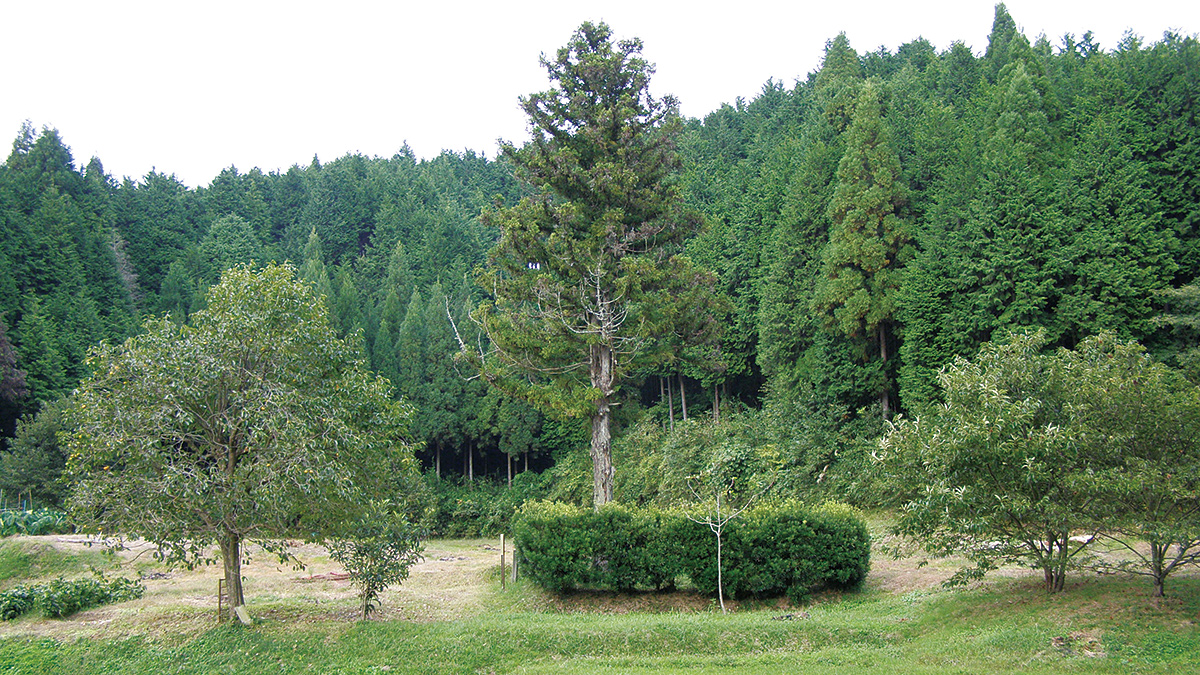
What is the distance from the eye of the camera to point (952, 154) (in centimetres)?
Result: 2822

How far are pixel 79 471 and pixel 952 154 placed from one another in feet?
93.2

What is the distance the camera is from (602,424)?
21.9m

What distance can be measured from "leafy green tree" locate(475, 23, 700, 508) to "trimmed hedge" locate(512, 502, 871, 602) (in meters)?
4.97

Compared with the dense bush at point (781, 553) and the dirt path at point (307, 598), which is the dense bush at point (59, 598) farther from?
the dense bush at point (781, 553)

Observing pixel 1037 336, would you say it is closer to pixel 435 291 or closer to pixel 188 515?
pixel 188 515

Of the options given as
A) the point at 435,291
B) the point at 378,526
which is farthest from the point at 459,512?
the point at 378,526

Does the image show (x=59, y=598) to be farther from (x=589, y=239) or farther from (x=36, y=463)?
(x=36, y=463)

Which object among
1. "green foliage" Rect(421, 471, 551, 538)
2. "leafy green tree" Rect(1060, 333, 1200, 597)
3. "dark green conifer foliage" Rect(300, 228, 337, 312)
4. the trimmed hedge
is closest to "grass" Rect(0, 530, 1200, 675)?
the trimmed hedge

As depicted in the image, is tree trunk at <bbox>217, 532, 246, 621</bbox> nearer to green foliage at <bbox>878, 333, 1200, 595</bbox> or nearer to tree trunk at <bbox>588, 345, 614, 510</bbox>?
tree trunk at <bbox>588, 345, 614, 510</bbox>

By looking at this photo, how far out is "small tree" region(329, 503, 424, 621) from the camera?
46.7 ft

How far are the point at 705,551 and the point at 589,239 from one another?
9806 mm

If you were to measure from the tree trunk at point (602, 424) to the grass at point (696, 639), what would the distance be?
6.39 meters

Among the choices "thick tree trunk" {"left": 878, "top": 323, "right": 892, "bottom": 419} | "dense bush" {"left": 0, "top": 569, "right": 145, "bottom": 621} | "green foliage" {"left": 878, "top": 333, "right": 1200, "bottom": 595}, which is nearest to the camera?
"green foliage" {"left": 878, "top": 333, "right": 1200, "bottom": 595}

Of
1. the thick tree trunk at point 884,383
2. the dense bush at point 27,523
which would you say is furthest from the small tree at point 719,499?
the dense bush at point 27,523
